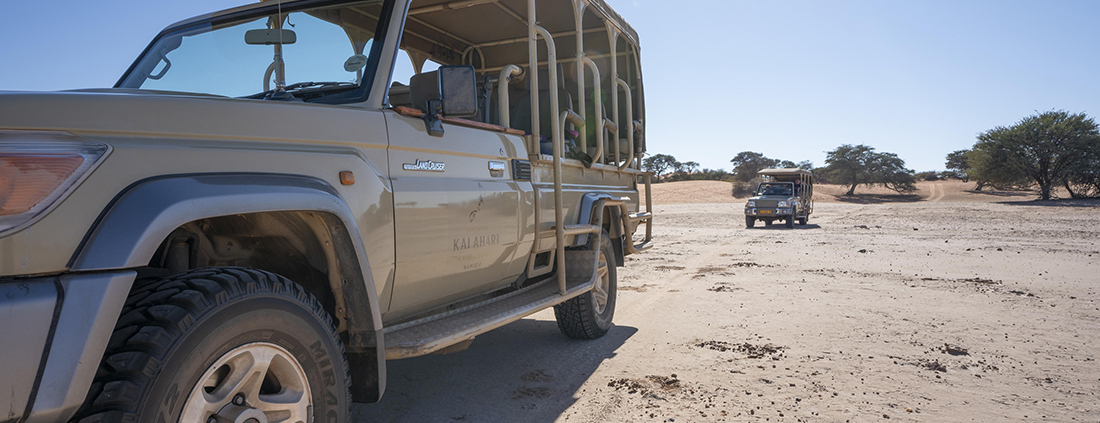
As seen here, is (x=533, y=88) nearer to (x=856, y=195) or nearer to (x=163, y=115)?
(x=163, y=115)

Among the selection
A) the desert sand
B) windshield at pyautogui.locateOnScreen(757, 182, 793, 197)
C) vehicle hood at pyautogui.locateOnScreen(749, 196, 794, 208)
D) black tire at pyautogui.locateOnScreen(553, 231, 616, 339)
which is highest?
windshield at pyautogui.locateOnScreen(757, 182, 793, 197)

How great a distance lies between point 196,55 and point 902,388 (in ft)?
14.7

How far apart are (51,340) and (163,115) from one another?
773mm

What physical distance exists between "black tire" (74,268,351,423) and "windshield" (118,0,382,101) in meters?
1.19

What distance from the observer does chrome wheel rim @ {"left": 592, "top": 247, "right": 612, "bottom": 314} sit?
5.55 meters

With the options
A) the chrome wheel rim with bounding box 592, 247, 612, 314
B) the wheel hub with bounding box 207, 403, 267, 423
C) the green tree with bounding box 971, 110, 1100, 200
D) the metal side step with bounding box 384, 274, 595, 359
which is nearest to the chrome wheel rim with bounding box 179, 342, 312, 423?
the wheel hub with bounding box 207, 403, 267, 423

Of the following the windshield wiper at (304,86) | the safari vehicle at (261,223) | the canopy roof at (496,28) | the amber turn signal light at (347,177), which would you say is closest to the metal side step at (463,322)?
the safari vehicle at (261,223)

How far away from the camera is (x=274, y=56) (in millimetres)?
3133

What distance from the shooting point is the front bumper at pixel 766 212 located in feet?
71.3

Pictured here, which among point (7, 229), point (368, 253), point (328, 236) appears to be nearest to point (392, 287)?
point (368, 253)

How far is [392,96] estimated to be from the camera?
3.61 meters

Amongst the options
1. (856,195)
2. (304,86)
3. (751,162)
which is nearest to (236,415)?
(304,86)

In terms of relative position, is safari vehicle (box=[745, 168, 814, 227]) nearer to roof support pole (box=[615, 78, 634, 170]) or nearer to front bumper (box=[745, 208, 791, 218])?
front bumper (box=[745, 208, 791, 218])

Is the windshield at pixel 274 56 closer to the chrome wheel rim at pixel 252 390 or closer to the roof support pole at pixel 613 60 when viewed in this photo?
the chrome wheel rim at pixel 252 390
